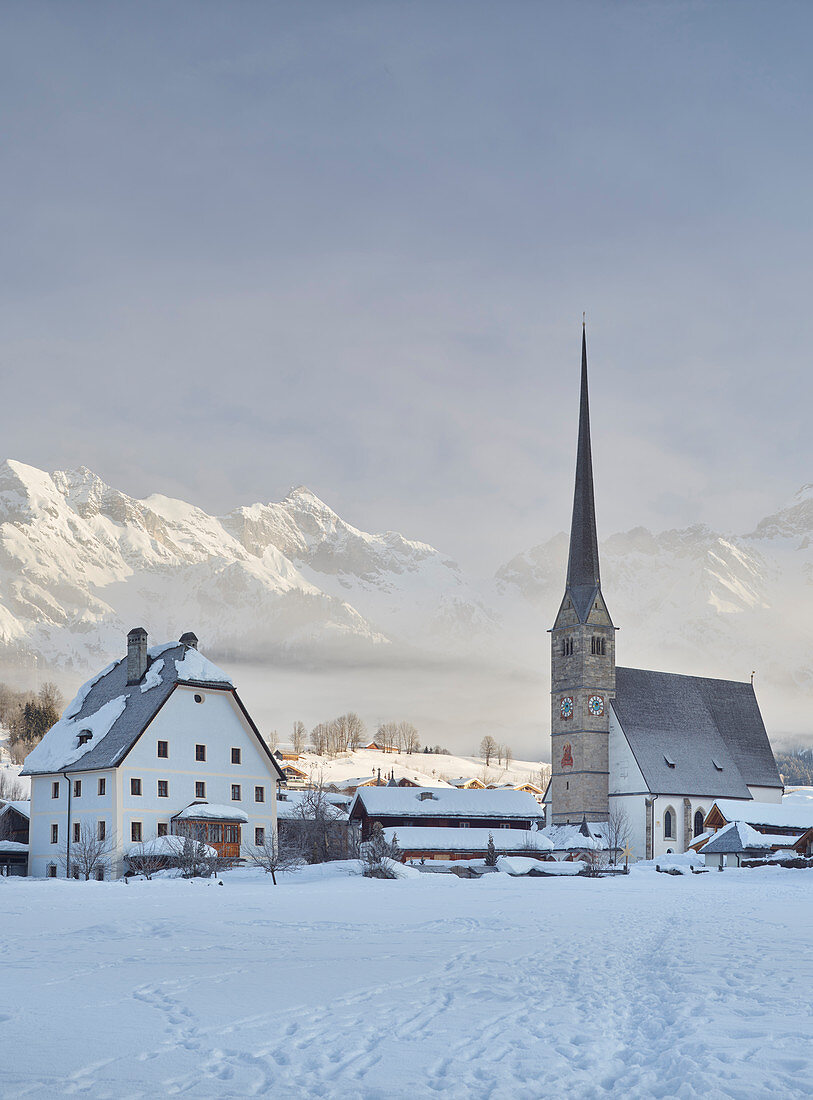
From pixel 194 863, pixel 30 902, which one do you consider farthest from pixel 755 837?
pixel 30 902

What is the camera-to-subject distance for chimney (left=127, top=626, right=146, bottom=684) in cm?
7644

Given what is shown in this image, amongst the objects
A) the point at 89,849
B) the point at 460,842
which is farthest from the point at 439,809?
the point at 89,849

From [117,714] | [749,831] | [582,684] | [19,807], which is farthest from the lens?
[582,684]

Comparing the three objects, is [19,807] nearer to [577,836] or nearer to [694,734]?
[577,836]

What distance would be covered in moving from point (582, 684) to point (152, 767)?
5156cm

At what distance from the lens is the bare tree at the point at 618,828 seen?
10406 cm

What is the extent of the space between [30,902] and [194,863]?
19917mm

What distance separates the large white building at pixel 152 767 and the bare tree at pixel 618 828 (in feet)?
A: 122

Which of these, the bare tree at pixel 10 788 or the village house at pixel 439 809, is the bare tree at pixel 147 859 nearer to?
the village house at pixel 439 809

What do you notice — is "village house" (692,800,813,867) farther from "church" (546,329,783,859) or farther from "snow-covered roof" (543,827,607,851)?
"snow-covered roof" (543,827,607,851)

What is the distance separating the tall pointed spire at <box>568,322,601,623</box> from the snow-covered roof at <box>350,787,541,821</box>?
973 inches

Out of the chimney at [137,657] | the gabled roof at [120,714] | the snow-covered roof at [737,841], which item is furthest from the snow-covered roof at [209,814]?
the snow-covered roof at [737,841]

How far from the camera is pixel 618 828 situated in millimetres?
105562

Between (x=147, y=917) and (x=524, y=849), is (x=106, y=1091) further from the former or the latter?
(x=524, y=849)
